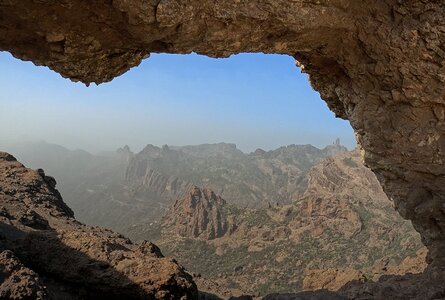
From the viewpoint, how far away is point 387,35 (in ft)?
33.9

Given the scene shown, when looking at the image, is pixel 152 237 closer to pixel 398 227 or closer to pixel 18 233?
pixel 398 227

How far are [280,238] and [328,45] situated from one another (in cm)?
5426

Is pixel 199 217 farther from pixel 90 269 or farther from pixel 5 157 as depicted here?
pixel 90 269

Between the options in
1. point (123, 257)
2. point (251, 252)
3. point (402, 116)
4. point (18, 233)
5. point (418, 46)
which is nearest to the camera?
point (418, 46)

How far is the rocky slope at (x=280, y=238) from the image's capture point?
164ft

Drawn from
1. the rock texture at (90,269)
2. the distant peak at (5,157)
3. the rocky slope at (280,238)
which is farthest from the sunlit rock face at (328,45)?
the rocky slope at (280,238)

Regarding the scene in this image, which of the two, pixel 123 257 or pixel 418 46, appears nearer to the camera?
pixel 418 46

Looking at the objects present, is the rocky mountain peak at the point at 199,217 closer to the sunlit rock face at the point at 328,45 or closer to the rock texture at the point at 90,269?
the rock texture at the point at 90,269

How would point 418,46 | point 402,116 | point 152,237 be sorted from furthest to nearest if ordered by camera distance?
point 152,237
point 402,116
point 418,46

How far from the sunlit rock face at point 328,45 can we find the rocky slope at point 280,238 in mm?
30890

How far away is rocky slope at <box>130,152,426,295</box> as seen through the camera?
49875 mm

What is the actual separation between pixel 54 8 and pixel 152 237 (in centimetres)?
6824

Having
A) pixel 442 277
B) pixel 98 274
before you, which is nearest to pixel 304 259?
pixel 442 277

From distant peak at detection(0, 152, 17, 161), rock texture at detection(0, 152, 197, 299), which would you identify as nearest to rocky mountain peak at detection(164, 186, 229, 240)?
distant peak at detection(0, 152, 17, 161)
